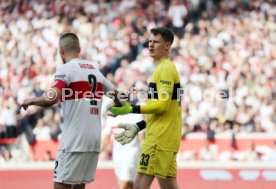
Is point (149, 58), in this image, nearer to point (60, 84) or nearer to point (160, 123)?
point (160, 123)

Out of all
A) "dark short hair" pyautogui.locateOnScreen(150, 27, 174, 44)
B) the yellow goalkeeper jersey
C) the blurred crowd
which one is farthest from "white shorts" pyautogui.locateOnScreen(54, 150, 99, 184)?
the blurred crowd

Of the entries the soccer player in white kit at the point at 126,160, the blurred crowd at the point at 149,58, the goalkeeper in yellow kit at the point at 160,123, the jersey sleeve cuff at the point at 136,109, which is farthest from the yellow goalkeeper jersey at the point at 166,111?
the blurred crowd at the point at 149,58

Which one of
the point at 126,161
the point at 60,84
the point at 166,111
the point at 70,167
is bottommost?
the point at 126,161

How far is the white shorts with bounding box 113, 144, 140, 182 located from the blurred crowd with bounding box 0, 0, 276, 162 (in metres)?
3.78

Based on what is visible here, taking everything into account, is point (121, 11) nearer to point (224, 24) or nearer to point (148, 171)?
point (224, 24)

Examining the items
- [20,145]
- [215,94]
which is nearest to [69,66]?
[20,145]

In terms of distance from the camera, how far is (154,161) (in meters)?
8.34

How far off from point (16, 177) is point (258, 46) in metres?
7.56

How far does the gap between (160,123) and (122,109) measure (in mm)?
443

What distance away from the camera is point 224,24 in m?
19.3

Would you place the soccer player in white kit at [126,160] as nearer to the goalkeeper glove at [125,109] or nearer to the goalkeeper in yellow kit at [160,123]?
the goalkeeper in yellow kit at [160,123]

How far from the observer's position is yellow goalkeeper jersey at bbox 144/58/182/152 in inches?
324

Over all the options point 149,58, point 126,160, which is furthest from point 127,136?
point 149,58

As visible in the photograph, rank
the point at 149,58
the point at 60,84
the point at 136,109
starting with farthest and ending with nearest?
1. the point at 149,58
2. the point at 136,109
3. the point at 60,84
